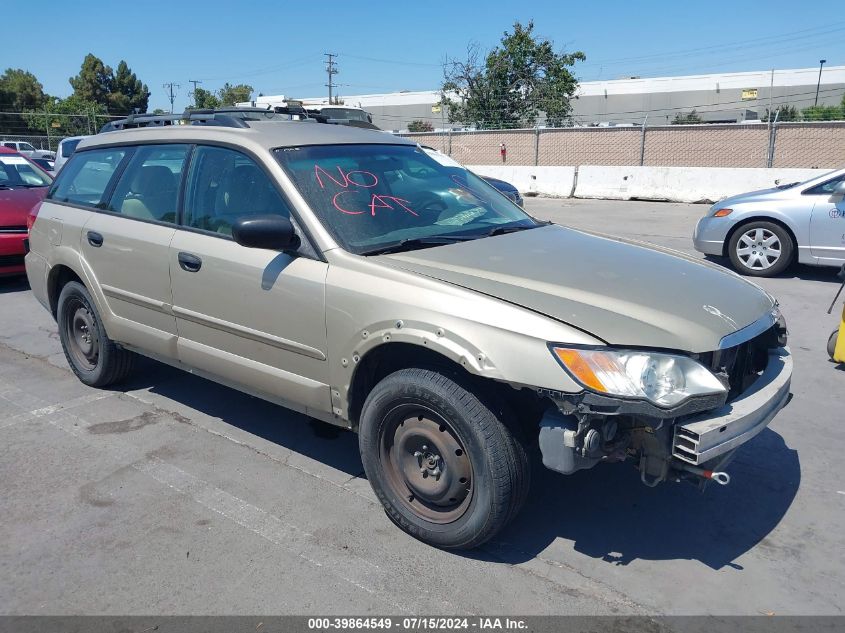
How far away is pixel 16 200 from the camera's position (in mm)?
8820

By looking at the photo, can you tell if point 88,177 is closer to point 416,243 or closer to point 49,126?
point 416,243

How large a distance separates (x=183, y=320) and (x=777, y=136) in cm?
2117

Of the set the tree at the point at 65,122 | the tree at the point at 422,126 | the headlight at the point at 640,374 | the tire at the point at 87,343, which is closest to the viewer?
the headlight at the point at 640,374

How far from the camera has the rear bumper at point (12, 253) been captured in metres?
8.45

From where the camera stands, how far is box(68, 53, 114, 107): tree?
6228 cm

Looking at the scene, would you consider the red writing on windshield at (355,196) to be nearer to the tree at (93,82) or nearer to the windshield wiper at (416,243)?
the windshield wiper at (416,243)

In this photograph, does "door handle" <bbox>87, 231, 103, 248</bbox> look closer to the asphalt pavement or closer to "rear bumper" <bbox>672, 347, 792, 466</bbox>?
the asphalt pavement

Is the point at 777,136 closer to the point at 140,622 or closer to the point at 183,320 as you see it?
the point at 183,320

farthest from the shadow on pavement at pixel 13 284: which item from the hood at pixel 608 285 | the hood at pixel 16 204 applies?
the hood at pixel 608 285

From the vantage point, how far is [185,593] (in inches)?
116

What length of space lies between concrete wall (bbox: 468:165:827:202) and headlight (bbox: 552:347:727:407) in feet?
51.4

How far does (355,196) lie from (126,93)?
230ft

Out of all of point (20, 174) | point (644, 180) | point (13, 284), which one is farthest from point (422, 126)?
point (13, 284)

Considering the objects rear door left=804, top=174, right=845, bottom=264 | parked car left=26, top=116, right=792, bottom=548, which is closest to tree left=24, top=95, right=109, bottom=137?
rear door left=804, top=174, right=845, bottom=264
